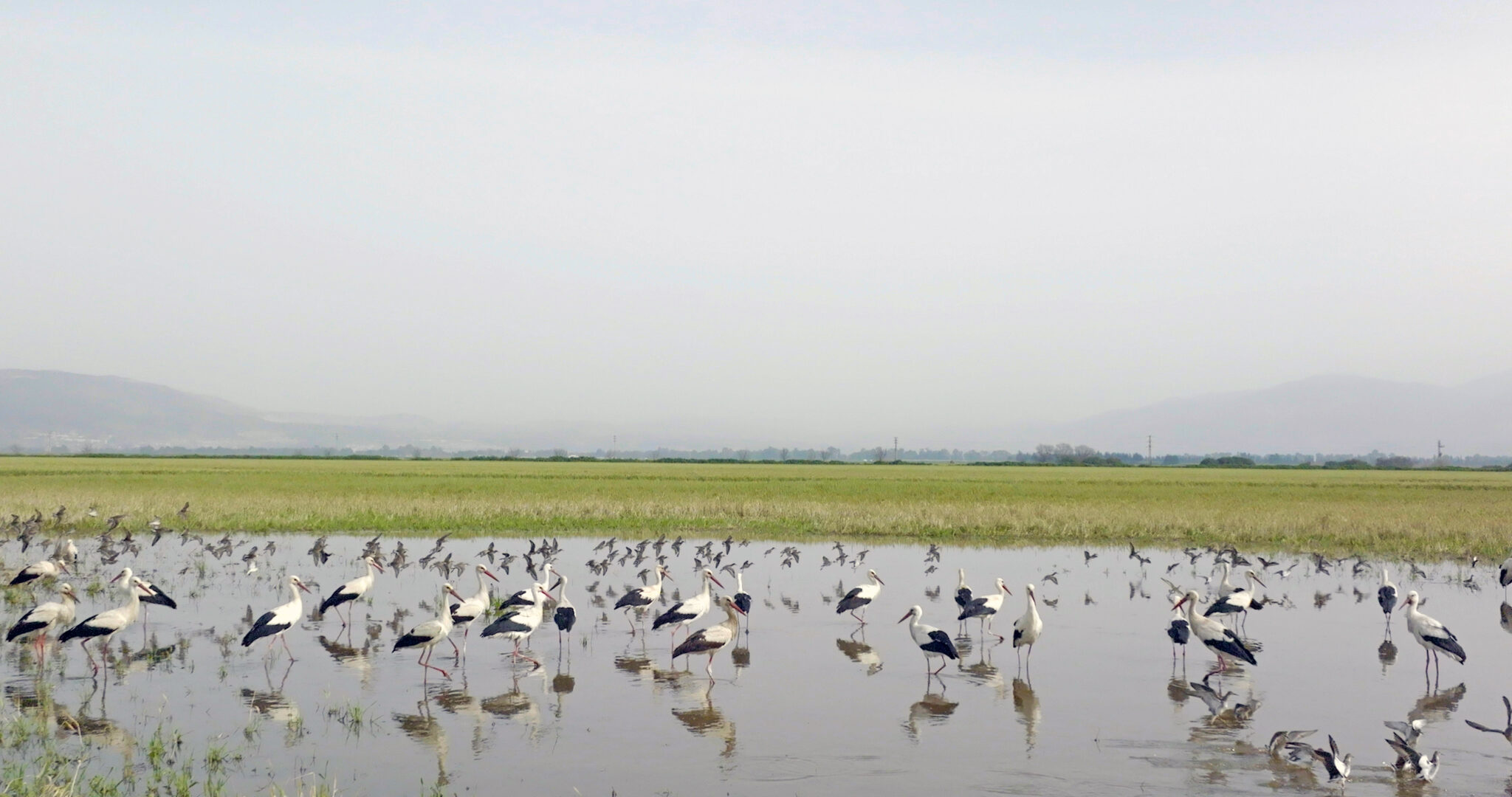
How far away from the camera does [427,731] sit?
1018 cm

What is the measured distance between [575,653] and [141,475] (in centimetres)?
6478

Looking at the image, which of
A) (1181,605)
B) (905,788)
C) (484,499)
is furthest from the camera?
(484,499)

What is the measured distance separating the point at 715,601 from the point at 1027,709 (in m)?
8.18

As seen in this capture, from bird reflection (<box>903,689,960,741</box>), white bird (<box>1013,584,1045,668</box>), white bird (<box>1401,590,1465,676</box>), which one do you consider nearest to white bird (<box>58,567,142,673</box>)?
bird reflection (<box>903,689,960,741</box>)

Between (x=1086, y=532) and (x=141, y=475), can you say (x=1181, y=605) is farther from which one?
(x=141, y=475)

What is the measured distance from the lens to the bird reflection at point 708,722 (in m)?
10.1

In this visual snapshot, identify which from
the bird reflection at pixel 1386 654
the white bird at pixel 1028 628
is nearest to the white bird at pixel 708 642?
the white bird at pixel 1028 628

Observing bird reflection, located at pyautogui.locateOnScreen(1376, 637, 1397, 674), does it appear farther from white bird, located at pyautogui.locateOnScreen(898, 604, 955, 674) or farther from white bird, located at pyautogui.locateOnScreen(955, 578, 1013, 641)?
white bird, located at pyautogui.locateOnScreen(898, 604, 955, 674)

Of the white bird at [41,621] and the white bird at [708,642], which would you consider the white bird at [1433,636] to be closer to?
the white bird at [708,642]

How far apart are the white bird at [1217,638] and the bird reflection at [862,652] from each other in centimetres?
406

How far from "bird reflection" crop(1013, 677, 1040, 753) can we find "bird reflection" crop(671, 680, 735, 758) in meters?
2.77

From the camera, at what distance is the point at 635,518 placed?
33.6 m

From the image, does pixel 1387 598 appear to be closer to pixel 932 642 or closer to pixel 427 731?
pixel 932 642

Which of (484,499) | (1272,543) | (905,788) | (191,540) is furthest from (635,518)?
(905,788)
